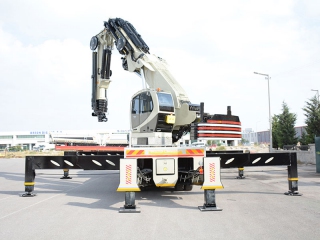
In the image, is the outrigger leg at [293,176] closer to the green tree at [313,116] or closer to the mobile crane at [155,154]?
the mobile crane at [155,154]

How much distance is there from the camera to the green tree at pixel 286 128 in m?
39.1

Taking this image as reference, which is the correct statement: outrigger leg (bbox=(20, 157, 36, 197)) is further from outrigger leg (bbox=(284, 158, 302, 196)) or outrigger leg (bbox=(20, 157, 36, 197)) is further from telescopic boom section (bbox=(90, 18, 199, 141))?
outrigger leg (bbox=(284, 158, 302, 196))

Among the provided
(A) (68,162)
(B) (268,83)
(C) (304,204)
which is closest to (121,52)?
(A) (68,162)

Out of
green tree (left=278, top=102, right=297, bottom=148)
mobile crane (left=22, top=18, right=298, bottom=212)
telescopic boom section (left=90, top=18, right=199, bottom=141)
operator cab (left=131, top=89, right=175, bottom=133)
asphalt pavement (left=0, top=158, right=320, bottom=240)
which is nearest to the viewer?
asphalt pavement (left=0, top=158, right=320, bottom=240)

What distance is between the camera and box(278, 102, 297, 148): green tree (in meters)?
39.1

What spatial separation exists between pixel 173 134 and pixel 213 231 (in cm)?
498

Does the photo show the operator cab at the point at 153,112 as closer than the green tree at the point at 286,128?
Yes

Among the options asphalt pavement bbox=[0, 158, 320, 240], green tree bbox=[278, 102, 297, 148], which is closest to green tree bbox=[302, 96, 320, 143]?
green tree bbox=[278, 102, 297, 148]

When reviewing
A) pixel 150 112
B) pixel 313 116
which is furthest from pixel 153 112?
pixel 313 116

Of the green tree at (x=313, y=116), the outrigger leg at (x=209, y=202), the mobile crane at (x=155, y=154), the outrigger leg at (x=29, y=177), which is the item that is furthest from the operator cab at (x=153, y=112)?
the green tree at (x=313, y=116)

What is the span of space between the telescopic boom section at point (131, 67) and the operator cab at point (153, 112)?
46 centimetres

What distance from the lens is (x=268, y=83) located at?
33219mm

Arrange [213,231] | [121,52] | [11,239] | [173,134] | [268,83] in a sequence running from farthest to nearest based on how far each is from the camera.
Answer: [268,83]
[121,52]
[173,134]
[213,231]
[11,239]

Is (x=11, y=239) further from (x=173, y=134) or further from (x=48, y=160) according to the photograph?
(x=173, y=134)
